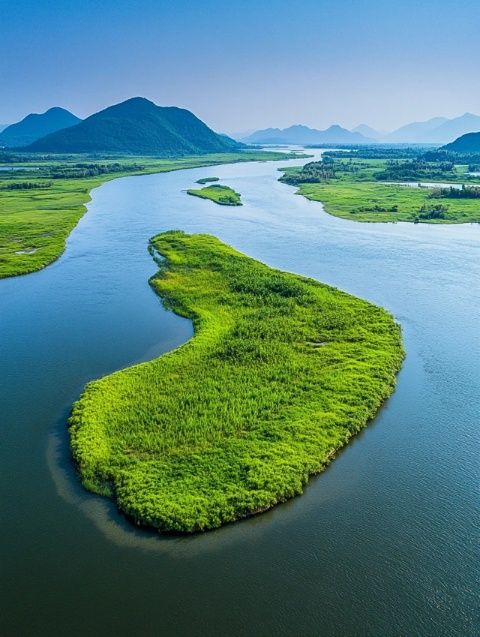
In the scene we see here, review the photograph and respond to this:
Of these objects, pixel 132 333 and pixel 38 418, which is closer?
pixel 38 418

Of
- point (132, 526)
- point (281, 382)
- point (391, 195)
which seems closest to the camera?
point (132, 526)

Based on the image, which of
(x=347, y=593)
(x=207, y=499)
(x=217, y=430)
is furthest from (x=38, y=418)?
(x=347, y=593)

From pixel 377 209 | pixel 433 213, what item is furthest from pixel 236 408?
pixel 377 209

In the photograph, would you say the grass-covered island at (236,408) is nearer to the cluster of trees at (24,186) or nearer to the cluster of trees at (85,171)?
the cluster of trees at (24,186)

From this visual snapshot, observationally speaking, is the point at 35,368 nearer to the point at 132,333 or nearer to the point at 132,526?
the point at 132,333

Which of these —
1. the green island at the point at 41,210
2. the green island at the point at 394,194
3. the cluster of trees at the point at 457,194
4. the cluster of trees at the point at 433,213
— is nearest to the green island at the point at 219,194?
the green island at the point at 394,194

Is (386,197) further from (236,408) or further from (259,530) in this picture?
(259,530)
